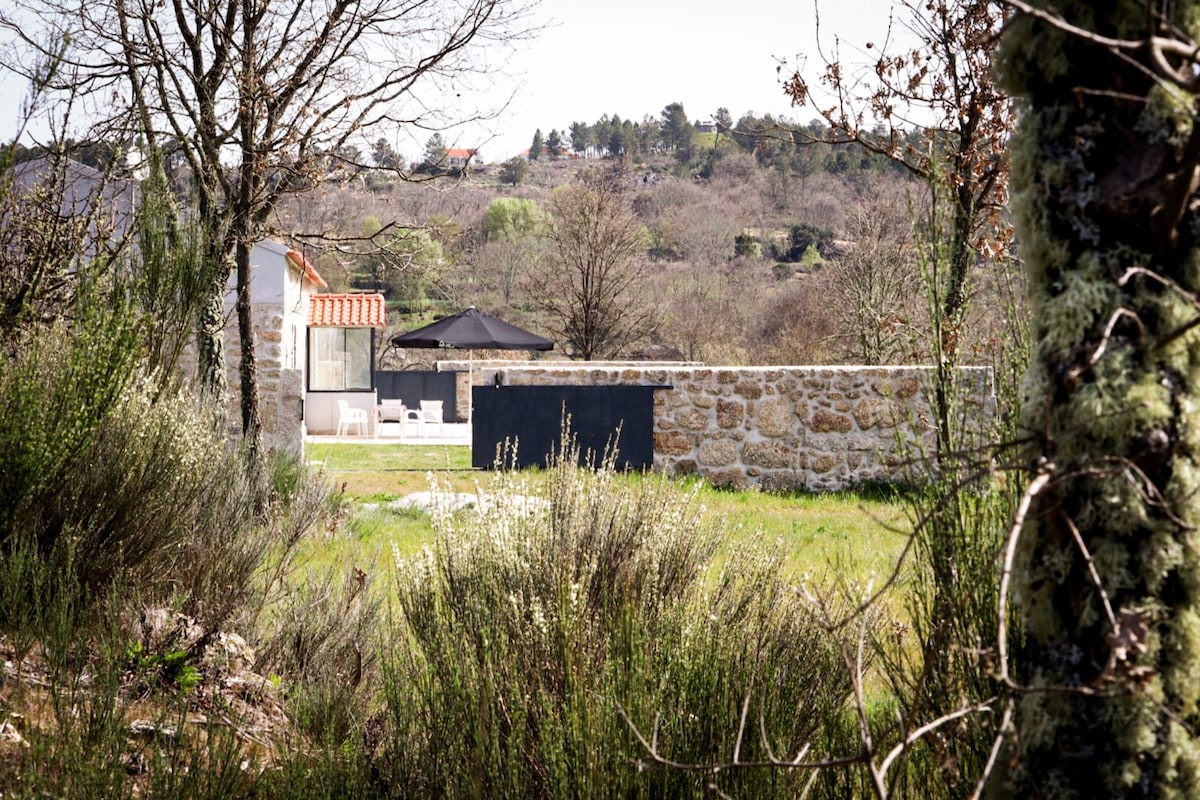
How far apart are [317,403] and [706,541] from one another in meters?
16.7

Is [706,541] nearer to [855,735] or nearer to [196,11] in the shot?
[855,735]

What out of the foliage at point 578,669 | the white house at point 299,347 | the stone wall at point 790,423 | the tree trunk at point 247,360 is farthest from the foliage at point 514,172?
the foliage at point 578,669

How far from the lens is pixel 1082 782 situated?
143 cm

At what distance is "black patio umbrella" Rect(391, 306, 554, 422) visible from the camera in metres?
19.7

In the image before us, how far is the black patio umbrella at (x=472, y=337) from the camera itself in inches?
776

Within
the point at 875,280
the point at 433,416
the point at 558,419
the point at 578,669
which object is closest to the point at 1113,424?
the point at 578,669

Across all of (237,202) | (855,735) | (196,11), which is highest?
(196,11)

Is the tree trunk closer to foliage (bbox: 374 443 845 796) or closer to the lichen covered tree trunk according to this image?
foliage (bbox: 374 443 845 796)

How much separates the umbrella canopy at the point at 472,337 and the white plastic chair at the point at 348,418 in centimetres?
151

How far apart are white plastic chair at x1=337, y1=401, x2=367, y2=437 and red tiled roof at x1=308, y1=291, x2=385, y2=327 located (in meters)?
1.46

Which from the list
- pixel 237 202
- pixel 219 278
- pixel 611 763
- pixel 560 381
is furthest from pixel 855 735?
pixel 560 381

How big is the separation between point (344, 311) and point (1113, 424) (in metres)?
19.6

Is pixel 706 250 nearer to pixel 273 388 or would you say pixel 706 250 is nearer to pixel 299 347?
pixel 299 347

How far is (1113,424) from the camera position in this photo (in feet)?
4.55
